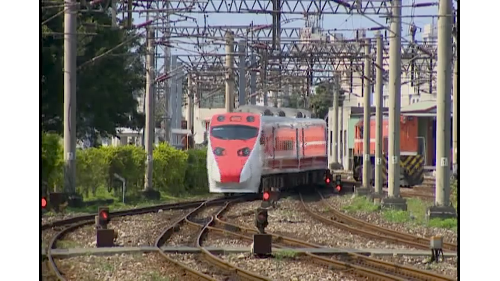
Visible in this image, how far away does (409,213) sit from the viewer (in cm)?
2872

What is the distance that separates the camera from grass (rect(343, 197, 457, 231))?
2473cm

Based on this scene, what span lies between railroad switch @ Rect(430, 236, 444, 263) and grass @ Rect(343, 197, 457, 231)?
595 centimetres

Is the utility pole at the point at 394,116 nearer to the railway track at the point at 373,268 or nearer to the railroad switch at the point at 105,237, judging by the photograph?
the railway track at the point at 373,268

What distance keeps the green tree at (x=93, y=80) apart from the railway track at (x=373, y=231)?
36.4 ft

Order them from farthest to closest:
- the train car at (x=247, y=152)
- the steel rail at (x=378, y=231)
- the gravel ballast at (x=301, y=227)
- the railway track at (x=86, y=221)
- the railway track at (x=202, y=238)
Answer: the train car at (x=247, y=152) → the gravel ballast at (x=301, y=227) → the steel rail at (x=378, y=231) → the railway track at (x=86, y=221) → the railway track at (x=202, y=238)

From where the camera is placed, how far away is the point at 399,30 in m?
30.3

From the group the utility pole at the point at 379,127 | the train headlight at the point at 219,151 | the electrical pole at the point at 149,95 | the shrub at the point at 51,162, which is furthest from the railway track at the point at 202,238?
the utility pole at the point at 379,127

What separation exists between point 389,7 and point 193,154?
618 inches

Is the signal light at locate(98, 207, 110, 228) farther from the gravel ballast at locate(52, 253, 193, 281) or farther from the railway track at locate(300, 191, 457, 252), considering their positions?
the railway track at locate(300, 191, 457, 252)

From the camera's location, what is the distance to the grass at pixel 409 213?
974 inches

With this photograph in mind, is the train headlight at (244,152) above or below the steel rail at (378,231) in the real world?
above

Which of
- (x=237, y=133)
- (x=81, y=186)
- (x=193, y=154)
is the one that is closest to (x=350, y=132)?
(x=193, y=154)

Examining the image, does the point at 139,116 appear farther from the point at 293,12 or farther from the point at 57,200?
the point at 57,200

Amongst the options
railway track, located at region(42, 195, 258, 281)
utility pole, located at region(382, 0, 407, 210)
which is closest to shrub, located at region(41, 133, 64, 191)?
railway track, located at region(42, 195, 258, 281)
